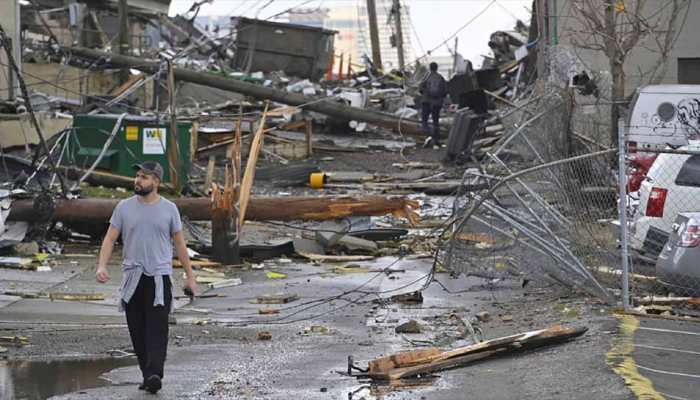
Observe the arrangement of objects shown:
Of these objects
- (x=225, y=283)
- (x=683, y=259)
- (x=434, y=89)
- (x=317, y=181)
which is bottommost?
(x=225, y=283)

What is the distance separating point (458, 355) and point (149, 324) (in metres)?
2.32

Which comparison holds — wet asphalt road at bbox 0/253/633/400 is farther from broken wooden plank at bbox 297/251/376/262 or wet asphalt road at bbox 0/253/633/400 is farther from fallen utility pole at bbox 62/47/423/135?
fallen utility pole at bbox 62/47/423/135

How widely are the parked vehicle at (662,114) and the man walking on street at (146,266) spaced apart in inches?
485

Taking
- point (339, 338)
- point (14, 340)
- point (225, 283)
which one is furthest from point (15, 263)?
point (339, 338)

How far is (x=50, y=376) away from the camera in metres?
9.57

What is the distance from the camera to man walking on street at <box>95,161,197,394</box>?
8867mm

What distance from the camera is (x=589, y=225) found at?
12.7 metres

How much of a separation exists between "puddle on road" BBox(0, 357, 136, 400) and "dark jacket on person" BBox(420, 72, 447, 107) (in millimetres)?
23577

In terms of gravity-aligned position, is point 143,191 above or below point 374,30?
below

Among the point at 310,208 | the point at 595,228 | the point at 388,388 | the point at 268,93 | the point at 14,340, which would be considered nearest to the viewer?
the point at 388,388

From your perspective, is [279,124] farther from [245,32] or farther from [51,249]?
[51,249]

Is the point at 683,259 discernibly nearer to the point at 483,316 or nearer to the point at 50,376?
the point at 483,316

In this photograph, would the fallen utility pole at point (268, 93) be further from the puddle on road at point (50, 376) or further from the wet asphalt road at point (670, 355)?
the wet asphalt road at point (670, 355)

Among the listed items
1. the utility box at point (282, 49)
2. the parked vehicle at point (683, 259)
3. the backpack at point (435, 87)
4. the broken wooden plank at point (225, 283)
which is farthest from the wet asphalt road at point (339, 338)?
the utility box at point (282, 49)
